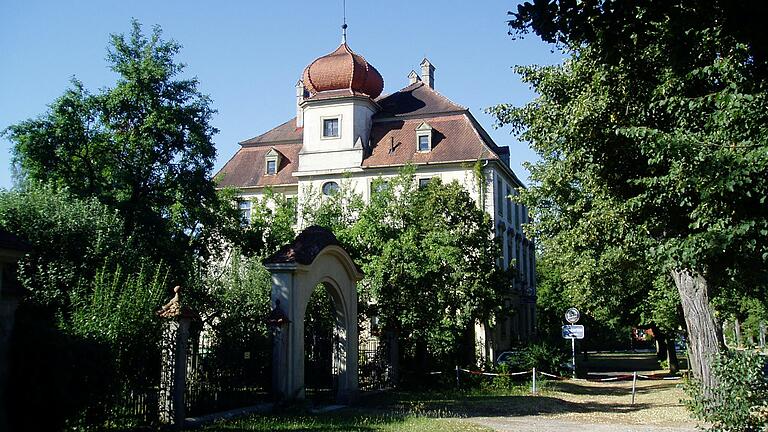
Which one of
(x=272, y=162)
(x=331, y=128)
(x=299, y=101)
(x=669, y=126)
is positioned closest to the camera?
(x=669, y=126)

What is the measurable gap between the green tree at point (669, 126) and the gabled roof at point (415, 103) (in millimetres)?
23347

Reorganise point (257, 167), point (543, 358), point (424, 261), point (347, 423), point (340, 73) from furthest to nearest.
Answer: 1. point (257, 167)
2. point (340, 73)
3. point (543, 358)
4. point (424, 261)
5. point (347, 423)

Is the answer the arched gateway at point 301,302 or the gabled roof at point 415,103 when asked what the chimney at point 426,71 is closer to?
the gabled roof at point 415,103

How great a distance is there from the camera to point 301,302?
17.2 meters

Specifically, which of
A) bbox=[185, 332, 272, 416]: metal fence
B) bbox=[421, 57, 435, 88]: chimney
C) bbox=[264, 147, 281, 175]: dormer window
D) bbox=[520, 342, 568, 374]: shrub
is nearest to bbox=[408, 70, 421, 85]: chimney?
bbox=[421, 57, 435, 88]: chimney

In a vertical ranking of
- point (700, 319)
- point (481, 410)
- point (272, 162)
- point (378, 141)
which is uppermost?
point (378, 141)

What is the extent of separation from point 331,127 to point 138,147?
1981 centimetres

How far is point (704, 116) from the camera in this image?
1231cm

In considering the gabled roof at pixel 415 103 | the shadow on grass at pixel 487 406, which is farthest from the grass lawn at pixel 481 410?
the gabled roof at pixel 415 103

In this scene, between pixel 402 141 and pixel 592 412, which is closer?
pixel 592 412

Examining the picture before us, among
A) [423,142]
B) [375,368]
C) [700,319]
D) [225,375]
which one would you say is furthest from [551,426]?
[423,142]

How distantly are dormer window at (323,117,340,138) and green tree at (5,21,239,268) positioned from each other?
18071 mm

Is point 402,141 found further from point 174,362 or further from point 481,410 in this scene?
point 174,362

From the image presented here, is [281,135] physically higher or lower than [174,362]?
higher
